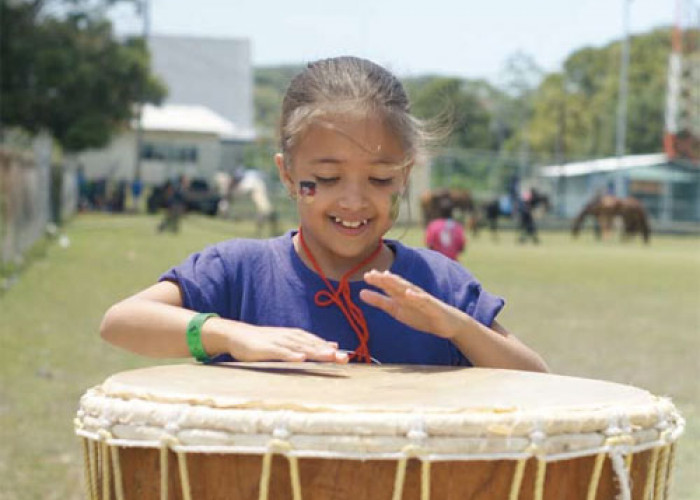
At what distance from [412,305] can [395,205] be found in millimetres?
400

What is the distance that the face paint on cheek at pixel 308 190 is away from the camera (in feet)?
8.28

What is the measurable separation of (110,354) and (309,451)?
22.8 ft

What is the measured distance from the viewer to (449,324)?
2285 millimetres

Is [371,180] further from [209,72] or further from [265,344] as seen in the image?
[209,72]

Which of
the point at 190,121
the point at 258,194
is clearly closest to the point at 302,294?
the point at 258,194

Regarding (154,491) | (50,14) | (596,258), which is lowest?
(596,258)

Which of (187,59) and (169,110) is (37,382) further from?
(187,59)

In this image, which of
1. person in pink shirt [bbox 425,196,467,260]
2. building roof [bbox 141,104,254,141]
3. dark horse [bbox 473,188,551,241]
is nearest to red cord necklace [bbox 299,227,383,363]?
person in pink shirt [bbox 425,196,467,260]

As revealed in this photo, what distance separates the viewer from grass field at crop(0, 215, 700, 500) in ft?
18.5

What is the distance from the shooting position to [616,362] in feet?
28.7

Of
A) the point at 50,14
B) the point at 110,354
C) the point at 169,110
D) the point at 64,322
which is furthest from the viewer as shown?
the point at 169,110

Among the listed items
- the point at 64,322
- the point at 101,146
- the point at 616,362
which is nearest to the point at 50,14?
the point at 101,146

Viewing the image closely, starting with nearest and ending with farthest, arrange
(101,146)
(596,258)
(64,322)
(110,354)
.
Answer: (110,354) → (64,322) → (596,258) → (101,146)

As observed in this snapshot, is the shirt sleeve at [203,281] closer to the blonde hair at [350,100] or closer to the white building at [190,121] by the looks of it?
the blonde hair at [350,100]
